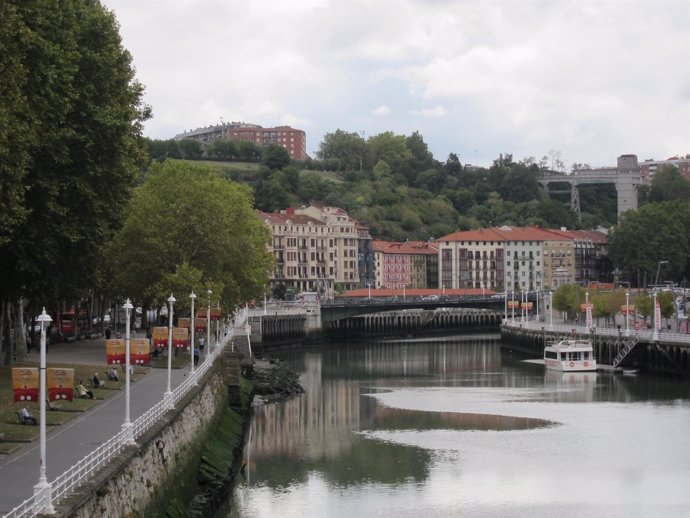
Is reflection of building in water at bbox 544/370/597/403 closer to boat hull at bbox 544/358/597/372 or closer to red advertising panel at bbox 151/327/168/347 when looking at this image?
boat hull at bbox 544/358/597/372

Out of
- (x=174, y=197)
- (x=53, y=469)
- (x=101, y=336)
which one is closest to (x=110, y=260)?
(x=174, y=197)

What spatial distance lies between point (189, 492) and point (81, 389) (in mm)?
7159

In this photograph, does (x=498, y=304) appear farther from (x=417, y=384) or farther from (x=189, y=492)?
(x=189, y=492)

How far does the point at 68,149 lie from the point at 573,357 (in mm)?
64738

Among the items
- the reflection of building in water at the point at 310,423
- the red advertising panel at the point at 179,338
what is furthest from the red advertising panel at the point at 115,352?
the reflection of building in water at the point at 310,423

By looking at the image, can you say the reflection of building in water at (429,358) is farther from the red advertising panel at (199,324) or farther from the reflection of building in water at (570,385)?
the red advertising panel at (199,324)

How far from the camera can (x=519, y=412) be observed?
238 ft

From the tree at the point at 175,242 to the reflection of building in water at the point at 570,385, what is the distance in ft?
72.5

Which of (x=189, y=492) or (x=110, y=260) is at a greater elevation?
(x=110, y=260)

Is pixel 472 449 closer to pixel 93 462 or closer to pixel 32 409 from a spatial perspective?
pixel 32 409

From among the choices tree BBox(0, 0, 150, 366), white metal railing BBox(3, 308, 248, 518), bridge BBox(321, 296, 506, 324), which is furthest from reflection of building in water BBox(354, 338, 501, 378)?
white metal railing BBox(3, 308, 248, 518)

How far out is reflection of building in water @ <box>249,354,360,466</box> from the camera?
58688mm

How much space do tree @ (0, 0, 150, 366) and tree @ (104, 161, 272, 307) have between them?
784 inches

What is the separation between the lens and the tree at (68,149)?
139 feet
